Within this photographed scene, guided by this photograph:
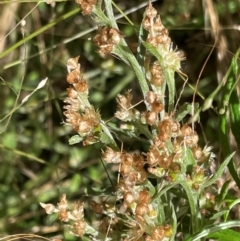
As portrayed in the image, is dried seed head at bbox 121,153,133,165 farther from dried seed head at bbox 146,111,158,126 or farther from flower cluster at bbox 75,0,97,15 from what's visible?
flower cluster at bbox 75,0,97,15

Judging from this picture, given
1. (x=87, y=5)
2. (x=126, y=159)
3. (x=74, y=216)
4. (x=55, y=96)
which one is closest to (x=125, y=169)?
(x=126, y=159)

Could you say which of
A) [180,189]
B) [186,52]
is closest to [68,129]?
[186,52]

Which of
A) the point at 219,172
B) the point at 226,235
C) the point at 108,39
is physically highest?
the point at 108,39

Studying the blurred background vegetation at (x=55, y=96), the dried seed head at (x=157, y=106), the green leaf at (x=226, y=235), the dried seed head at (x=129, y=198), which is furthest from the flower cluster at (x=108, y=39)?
the blurred background vegetation at (x=55, y=96)

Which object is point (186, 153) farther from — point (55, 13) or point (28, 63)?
point (28, 63)

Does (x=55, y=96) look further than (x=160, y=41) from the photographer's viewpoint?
Yes

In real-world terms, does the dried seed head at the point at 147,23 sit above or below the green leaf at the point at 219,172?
above

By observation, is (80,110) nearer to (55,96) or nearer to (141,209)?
(141,209)

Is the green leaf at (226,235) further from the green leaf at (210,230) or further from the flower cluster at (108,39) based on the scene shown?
the flower cluster at (108,39)
